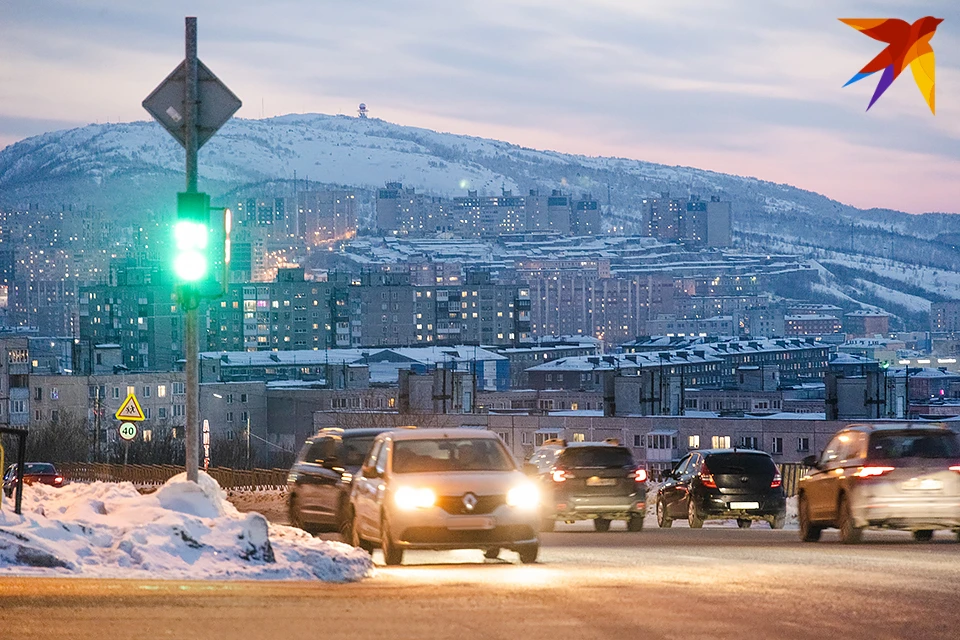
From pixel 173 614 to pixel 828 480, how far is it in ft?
40.3

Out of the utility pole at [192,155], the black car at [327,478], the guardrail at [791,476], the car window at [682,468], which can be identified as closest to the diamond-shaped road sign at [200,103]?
the utility pole at [192,155]

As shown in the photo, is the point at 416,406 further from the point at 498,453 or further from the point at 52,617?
the point at 52,617

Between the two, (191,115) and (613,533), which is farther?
(613,533)

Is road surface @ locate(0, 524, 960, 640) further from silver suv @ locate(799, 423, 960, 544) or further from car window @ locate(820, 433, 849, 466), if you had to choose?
car window @ locate(820, 433, 849, 466)

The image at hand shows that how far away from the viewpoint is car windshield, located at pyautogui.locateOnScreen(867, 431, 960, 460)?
21.4 m

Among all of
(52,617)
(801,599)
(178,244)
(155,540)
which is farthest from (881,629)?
(178,244)

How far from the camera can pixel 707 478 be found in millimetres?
29359

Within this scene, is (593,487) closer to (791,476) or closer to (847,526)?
(847,526)

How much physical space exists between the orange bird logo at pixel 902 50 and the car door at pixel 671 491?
47.4 feet

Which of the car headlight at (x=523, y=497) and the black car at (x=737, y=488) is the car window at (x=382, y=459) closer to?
the car headlight at (x=523, y=497)

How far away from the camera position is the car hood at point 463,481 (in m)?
18.3

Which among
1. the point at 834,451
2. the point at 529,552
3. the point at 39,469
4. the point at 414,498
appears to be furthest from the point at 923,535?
the point at 39,469

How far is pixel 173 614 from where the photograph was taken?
12211 mm

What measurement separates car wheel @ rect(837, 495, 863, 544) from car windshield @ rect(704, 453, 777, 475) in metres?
7.39
